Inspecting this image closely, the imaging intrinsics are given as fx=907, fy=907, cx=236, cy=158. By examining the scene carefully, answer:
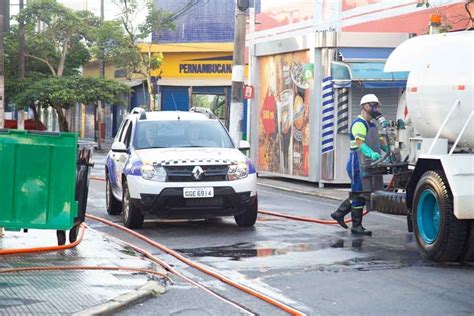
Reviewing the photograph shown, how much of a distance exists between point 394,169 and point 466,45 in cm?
217

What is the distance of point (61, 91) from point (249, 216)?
29709 mm

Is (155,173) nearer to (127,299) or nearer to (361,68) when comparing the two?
(127,299)

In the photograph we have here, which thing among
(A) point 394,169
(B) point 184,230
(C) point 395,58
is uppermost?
(C) point 395,58

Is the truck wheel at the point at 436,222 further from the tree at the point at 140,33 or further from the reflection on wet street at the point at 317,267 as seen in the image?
the tree at the point at 140,33

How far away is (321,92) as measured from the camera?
21.3 meters

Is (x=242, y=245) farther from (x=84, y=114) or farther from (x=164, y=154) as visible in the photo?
(x=84, y=114)

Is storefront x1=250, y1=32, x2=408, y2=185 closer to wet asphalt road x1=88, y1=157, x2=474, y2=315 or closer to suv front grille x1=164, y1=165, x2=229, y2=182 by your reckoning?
wet asphalt road x1=88, y1=157, x2=474, y2=315

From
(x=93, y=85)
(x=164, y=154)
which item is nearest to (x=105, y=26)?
(x=93, y=85)

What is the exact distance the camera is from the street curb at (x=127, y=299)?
703 cm

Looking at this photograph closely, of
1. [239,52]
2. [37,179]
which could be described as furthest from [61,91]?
[37,179]

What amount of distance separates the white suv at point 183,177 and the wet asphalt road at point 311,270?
34cm

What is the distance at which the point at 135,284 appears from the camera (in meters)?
8.26

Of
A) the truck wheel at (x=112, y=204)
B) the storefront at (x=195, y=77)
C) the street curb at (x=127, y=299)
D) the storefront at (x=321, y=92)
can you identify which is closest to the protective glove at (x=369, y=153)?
the street curb at (x=127, y=299)

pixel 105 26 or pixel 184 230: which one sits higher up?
pixel 105 26
